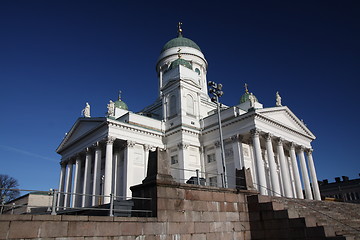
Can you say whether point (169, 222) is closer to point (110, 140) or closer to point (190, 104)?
point (110, 140)

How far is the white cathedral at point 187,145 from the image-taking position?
29.8 m

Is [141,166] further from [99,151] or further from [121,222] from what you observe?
[121,222]

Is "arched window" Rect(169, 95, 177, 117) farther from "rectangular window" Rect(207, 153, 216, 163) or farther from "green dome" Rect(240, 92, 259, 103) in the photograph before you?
"green dome" Rect(240, 92, 259, 103)

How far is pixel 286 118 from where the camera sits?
112 ft

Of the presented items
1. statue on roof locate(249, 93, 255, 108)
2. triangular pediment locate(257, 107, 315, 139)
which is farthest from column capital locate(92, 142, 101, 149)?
statue on roof locate(249, 93, 255, 108)

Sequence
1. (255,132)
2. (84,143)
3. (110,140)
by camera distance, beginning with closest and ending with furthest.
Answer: (255,132) → (110,140) → (84,143)

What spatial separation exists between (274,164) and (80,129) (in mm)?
22981

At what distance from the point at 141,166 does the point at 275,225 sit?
20503 mm

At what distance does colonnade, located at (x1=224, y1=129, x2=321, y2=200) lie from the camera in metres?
28.3

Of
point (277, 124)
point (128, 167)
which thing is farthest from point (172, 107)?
point (277, 124)

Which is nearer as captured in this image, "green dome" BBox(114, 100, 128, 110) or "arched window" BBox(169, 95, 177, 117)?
"arched window" BBox(169, 95, 177, 117)

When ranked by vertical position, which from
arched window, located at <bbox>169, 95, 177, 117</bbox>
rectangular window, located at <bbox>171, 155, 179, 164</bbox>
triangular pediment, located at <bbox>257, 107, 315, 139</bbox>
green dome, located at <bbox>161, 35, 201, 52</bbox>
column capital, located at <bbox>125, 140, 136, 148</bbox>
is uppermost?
green dome, located at <bbox>161, 35, 201, 52</bbox>

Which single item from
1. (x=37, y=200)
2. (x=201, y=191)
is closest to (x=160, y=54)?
(x=37, y=200)

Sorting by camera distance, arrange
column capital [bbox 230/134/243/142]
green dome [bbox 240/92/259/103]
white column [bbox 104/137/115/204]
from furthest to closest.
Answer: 1. green dome [bbox 240/92/259/103]
2. column capital [bbox 230/134/243/142]
3. white column [bbox 104/137/115/204]
